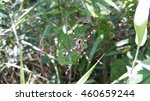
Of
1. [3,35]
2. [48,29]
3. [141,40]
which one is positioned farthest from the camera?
[3,35]

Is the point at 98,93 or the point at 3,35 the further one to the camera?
the point at 3,35

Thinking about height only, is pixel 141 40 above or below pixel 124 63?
above

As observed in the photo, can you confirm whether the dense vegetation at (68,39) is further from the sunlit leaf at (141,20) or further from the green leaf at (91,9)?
the sunlit leaf at (141,20)

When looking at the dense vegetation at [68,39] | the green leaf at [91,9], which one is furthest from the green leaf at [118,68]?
the green leaf at [91,9]

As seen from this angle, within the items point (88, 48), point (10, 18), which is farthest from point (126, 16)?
point (10, 18)

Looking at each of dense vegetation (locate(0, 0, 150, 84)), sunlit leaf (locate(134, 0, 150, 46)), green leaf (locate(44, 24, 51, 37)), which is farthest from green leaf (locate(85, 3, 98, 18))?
sunlit leaf (locate(134, 0, 150, 46))

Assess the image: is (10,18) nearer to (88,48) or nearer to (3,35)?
(3,35)

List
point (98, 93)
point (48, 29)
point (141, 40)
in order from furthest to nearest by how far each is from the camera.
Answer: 1. point (48, 29)
2. point (98, 93)
3. point (141, 40)

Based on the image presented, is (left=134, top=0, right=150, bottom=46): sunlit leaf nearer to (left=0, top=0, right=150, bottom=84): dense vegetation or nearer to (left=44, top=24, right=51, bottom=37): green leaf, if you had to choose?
(left=0, top=0, right=150, bottom=84): dense vegetation

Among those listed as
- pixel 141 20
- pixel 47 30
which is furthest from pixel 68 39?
pixel 141 20
